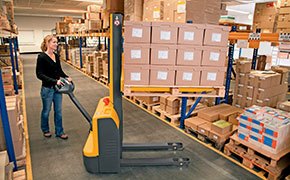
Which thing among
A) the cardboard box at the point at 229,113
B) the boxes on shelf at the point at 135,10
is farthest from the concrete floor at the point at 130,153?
the boxes on shelf at the point at 135,10

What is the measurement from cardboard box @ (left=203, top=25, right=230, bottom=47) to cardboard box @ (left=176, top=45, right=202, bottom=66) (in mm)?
162

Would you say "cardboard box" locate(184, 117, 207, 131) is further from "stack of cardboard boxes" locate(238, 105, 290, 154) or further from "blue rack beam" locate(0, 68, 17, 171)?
"blue rack beam" locate(0, 68, 17, 171)

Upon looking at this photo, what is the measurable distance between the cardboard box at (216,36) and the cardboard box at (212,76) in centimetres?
35

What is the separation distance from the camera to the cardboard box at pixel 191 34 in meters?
2.81

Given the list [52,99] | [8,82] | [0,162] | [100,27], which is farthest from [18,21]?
[0,162]

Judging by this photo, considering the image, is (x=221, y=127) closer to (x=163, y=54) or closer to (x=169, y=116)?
(x=169, y=116)

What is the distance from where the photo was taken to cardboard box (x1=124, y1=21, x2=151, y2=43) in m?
2.71

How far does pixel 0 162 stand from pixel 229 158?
3.47 meters

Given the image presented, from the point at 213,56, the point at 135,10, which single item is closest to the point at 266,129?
the point at 213,56

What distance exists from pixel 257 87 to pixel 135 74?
3.16 meters

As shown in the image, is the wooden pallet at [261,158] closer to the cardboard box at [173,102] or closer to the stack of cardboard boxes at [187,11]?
the cardboard box at [173,102]

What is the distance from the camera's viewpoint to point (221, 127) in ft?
13.1

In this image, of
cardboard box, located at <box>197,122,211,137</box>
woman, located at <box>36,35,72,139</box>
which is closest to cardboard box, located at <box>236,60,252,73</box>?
cardboard box, located at <box>197,122,211,137</box>

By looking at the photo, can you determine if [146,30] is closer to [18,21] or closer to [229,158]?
[229,158]
